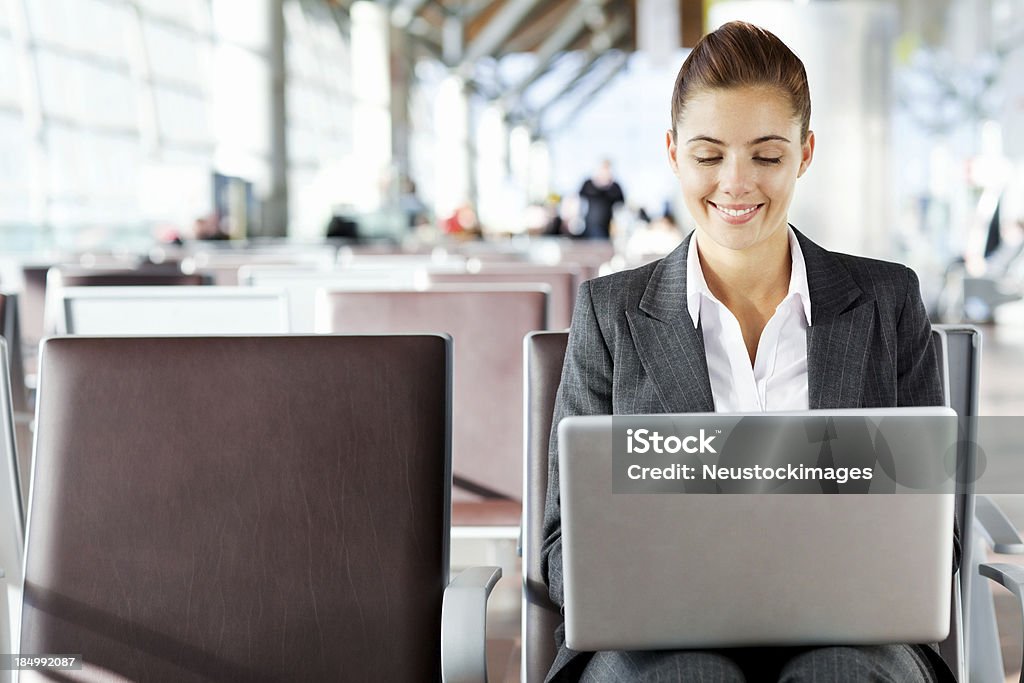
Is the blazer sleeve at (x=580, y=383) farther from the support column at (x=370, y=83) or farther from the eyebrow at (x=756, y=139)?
the support column at (x=370, y=83)

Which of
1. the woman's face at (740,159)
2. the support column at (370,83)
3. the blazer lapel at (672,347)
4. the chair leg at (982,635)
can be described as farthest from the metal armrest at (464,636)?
the support column at (370,83)

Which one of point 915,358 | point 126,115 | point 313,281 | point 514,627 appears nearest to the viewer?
point 915,358

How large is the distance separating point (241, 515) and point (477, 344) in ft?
4.69

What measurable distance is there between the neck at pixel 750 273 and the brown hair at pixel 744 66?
0.56ft

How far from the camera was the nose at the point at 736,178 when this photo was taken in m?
1.71

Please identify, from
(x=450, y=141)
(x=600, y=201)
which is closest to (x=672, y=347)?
(x=600, y=201)

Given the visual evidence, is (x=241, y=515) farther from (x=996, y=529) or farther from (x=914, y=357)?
(x=996, y=529)

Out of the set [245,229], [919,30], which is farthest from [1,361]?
[919,30]

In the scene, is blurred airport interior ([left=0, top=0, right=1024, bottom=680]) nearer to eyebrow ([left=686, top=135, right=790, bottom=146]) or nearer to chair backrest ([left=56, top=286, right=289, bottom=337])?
chair backrest ([left=56, top=286, right=289, bottom=337])

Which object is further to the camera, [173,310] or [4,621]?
[173,310]

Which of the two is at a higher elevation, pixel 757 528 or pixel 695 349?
pixel 695 349

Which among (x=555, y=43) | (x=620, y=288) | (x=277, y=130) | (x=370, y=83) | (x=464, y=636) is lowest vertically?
(x=464, y=636)

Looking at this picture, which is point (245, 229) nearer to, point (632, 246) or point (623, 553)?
point (632, 246)

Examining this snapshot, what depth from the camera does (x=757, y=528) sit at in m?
1.27
